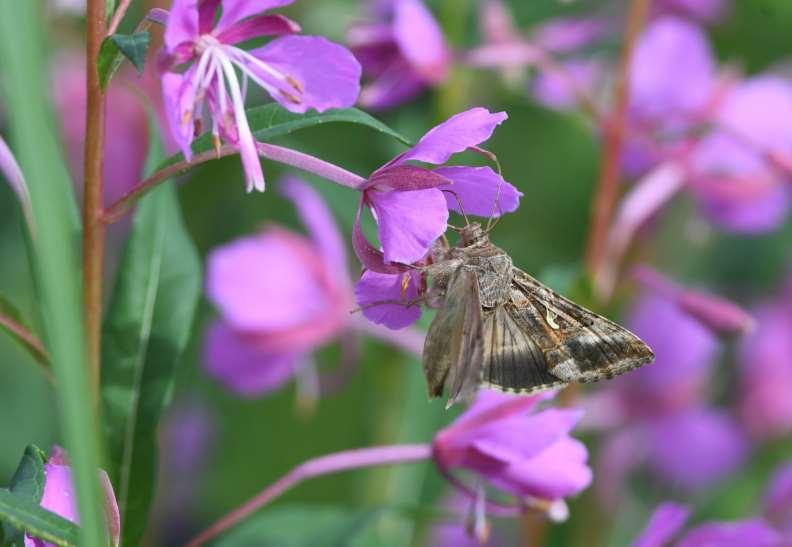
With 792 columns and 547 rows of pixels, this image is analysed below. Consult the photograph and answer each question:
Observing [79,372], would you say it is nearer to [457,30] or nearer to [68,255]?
[68,255]

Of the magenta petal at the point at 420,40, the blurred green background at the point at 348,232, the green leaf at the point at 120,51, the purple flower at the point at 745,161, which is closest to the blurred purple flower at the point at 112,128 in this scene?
the blurred green background at the point at 348,232

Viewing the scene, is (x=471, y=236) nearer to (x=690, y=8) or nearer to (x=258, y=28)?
(x=258, y=28)

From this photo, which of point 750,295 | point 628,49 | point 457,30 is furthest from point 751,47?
point 628,49

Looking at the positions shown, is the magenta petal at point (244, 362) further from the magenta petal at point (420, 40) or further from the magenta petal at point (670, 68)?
the magenta petal at point (670, 68)

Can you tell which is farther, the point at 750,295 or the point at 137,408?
the point at 750,295

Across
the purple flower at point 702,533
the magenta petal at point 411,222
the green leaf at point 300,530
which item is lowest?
the green leaf at point 300,530

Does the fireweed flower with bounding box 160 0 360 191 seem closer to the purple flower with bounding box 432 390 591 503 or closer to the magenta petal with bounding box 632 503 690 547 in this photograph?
the purple flower with bounding box 432 390 591 503

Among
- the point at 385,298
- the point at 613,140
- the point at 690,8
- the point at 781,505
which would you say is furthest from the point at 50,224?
the point at 690,8
